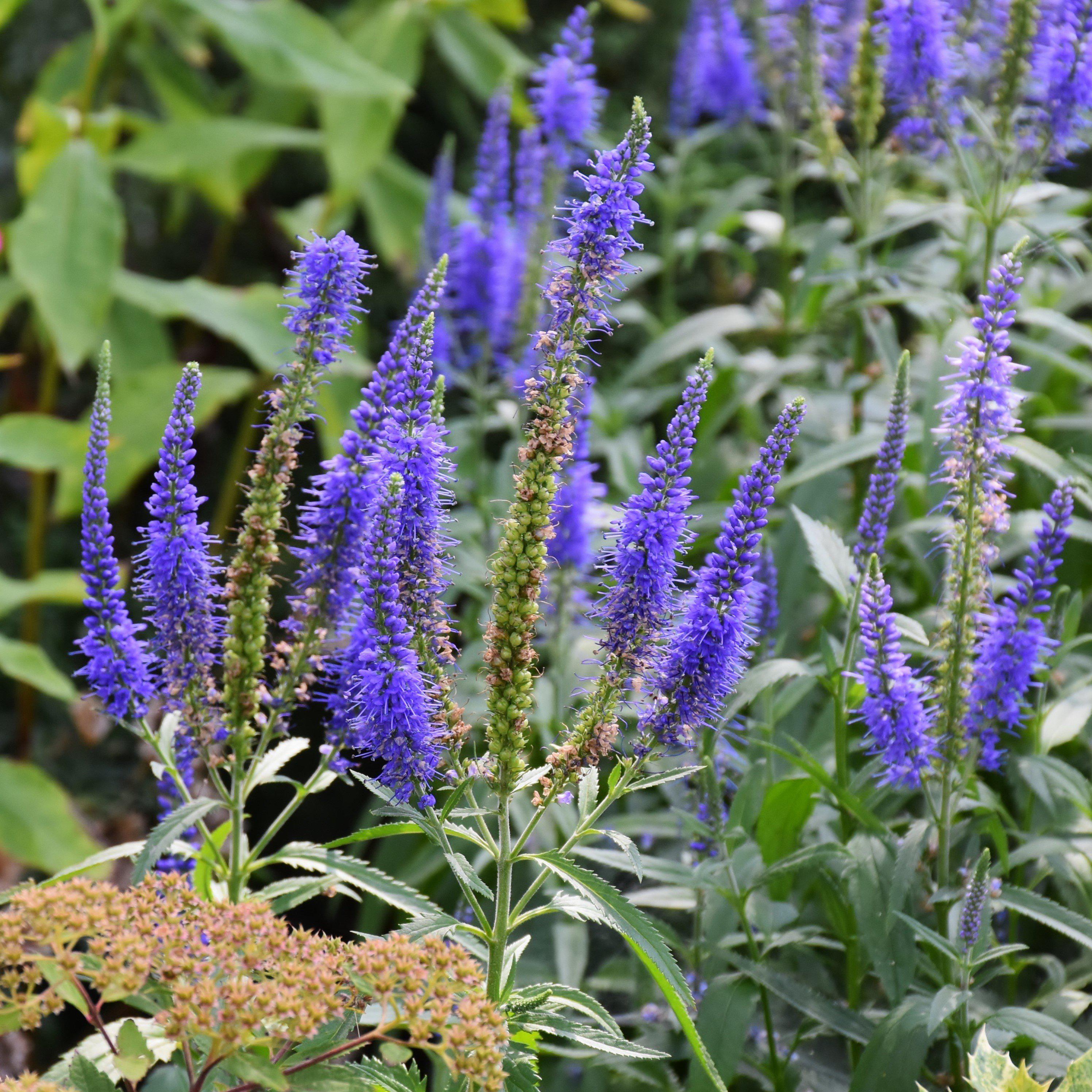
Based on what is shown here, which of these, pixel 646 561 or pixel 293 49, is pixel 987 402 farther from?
pixel 293 49

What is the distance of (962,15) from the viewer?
323 centimetres

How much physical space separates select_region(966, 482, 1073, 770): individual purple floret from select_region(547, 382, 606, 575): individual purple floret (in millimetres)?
911

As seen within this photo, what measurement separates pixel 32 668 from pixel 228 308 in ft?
4.31

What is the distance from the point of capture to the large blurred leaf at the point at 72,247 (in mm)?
3496

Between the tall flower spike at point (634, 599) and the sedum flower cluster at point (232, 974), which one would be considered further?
the tall flower spike at point (634, 599)

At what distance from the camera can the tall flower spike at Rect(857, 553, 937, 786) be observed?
182 cm

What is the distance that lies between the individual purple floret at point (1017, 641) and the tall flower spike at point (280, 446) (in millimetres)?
1108

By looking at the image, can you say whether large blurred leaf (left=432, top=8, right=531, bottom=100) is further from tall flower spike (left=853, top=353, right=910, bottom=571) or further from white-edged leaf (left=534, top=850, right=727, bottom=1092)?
white-edged leaf (left=534, top=850, right=727, bottom=1092)

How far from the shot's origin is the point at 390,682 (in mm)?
1509

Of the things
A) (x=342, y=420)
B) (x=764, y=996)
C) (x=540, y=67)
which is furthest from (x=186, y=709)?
(x=540, y=67)

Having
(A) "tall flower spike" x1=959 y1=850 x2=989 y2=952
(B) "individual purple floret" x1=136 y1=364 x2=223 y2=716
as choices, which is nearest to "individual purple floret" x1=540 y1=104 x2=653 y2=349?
(B) "individual purple floret" x1=136 y1=364 x2=223 y2=716

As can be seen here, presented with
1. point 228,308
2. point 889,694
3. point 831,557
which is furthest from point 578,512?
point 228,308

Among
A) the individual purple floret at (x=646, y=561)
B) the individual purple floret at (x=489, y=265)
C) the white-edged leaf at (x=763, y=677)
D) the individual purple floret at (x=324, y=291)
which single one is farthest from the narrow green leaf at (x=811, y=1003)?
the individual purple floret at (x=489, y=265)

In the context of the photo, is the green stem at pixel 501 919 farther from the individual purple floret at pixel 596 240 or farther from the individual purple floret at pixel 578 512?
the individual purple floret at pixel 578 512
